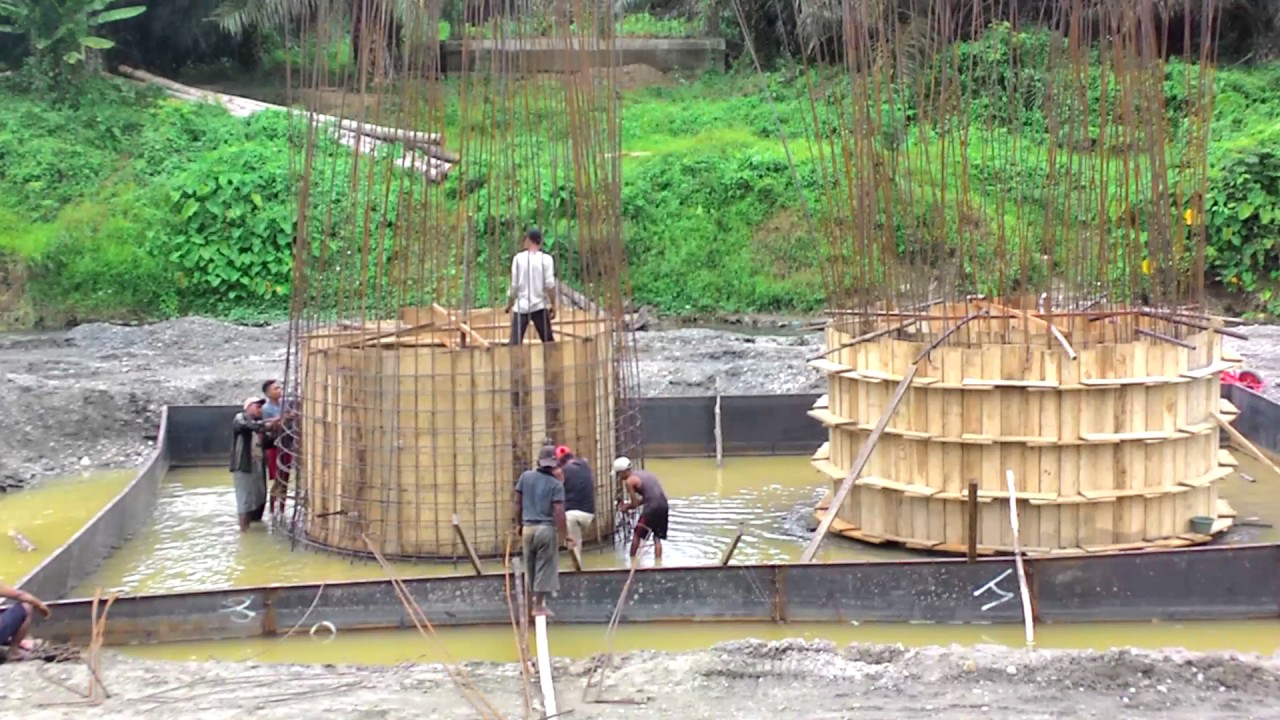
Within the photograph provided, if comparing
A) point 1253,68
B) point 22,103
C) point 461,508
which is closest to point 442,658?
point 461,508

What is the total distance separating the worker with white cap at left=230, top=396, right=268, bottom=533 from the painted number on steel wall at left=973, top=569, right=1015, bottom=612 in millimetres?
6812

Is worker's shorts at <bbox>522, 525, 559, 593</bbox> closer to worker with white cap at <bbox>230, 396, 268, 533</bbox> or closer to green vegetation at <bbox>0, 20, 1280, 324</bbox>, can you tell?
worker with white cap at <bbox>230, 396, 268, 533</bbox>

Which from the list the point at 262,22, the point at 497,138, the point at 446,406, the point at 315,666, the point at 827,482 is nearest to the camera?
the point at 315,666

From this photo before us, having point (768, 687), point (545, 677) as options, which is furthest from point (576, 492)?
point (768, 687)

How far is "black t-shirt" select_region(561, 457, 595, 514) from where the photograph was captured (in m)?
10.9

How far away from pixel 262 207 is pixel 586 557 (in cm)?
1772

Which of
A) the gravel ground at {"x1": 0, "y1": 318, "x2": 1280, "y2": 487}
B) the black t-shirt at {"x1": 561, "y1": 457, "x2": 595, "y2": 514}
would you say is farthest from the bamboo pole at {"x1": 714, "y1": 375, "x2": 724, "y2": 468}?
the black t-shirt at {"x1": 561, "y1": 457, "x2": 595, "y2": 514}

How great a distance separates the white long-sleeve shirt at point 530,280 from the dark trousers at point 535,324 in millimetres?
61

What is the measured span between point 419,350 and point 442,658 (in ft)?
10.6

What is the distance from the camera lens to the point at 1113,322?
37.7 ft

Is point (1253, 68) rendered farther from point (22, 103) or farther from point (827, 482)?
point (22, 103)

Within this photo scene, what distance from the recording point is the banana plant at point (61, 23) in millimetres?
29516

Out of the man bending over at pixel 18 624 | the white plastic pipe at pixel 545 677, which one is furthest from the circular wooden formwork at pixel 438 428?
the white plastic pipe at pixel 545 677

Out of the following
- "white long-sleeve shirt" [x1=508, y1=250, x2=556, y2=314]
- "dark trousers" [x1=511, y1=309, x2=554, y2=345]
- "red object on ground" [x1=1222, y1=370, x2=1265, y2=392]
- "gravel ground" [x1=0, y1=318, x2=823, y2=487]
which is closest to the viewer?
"white long-sleeve shirt" [x1=508, y1=250, x2=556, y2=314]
